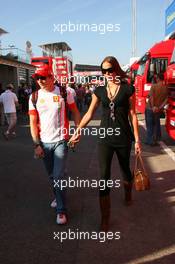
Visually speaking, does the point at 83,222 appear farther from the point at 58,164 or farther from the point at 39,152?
the point at 39,152

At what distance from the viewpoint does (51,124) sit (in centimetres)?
435

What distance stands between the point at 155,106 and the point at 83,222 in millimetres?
5607

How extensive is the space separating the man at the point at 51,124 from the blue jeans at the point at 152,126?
5589mm

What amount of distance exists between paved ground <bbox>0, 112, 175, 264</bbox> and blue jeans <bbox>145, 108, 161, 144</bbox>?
8.45 feet

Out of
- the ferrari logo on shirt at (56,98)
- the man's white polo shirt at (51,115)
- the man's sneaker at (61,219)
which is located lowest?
the man's sneaker at (61,219)

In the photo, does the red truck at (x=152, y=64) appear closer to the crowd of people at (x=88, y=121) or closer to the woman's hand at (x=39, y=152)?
the crowd of people at (x=88, y=121)

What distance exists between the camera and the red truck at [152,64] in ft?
46.9

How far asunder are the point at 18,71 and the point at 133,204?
81.1ft

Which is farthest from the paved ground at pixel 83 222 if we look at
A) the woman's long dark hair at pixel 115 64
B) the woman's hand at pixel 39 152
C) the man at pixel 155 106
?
the man at pixel 155 106

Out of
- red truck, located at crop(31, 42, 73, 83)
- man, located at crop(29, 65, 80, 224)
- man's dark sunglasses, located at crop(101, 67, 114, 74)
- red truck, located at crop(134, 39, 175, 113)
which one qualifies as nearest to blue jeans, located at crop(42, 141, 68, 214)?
man, located at crop(29, 65, 80, 224)

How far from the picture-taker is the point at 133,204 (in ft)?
16.5

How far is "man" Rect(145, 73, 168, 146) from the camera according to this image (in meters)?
9.20

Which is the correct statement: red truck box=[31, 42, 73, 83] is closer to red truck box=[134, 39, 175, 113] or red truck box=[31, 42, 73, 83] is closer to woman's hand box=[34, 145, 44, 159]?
red truck box=[134, 39, 175, 113]

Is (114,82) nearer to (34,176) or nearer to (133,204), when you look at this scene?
(133,204)
